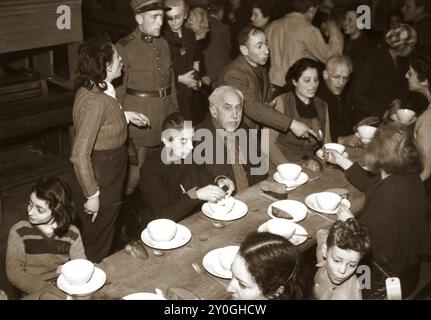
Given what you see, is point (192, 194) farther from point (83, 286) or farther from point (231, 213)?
point (83, 286)

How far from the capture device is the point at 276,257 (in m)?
2.46

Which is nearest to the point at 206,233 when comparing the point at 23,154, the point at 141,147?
the point at 141,147

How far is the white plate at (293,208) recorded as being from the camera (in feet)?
11.5

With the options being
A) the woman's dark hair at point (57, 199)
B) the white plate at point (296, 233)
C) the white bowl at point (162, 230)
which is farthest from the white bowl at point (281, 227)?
the woman's dark hair at point (57, 199)

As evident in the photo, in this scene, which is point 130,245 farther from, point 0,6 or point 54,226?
point 0,6

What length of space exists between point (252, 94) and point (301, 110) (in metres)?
0.45

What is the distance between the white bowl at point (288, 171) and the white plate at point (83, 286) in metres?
1.64

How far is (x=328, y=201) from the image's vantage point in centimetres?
360

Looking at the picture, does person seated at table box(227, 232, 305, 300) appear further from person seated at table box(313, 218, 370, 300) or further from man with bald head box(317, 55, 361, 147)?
man with bald head box(317, 55, 361, 147)

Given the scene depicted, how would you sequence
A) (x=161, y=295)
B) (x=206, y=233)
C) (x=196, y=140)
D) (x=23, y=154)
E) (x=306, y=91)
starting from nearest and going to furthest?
1. (x=161, y=295)
2. (x=206, y=233)
3. (x=196, y=140)
4. (x=306, y=91)
5. (x=23, y=154)

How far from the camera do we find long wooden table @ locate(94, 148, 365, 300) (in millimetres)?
2807

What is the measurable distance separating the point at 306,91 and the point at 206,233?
1.88 meters

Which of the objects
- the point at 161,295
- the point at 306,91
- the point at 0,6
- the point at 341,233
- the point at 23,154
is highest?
the point at 0,6

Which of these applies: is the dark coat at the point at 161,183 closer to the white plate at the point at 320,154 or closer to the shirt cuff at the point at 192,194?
the shirt cuff at the point at 192,194
